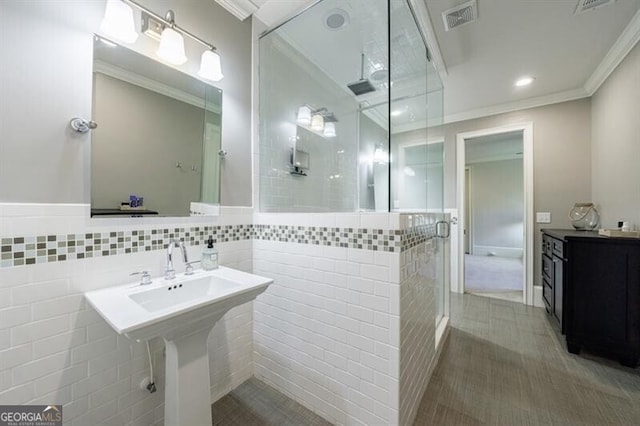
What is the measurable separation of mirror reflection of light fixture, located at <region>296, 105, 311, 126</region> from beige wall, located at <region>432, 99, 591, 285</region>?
279 centimetres

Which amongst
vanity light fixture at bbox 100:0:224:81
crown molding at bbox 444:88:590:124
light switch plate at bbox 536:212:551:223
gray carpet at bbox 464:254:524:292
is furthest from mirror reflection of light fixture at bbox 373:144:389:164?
gray carpet at bbox 464:254:524:292

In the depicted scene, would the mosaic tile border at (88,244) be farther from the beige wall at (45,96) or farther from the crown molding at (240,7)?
the crown molding at (240,7)

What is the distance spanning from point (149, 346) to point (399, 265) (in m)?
1.29

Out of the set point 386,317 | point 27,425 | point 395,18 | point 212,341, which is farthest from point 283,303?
point 395,18

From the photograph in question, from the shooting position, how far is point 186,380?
107 centimetres

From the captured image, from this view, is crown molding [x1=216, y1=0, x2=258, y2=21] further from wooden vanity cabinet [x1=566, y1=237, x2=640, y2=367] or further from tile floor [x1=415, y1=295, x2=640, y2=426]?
wooden vanity cabinet [x1=566, y1=237, x2=640, y2=367]

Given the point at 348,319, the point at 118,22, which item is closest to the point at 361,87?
the point at 118,22

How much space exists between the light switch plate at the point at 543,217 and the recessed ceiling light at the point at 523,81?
5.10 feet

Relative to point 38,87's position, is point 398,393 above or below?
below

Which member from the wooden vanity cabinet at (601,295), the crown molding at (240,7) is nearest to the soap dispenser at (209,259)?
the crown molding at (240,7)

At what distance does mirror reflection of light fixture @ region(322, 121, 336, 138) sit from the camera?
8.46 ft

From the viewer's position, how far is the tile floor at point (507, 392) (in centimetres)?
141

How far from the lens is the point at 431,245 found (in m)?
1.79

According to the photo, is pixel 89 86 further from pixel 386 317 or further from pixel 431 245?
pixel 431 245
